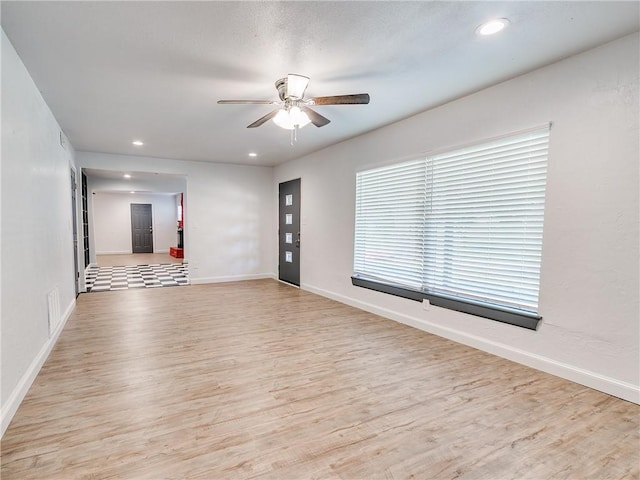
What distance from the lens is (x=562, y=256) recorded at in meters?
2.63

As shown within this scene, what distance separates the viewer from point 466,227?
338 centimetres

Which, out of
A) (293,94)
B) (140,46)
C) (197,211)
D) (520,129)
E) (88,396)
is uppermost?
(140,46)

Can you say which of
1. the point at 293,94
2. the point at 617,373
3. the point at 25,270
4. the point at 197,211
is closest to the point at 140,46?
the point at 293,94

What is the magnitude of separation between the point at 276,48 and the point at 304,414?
257cm

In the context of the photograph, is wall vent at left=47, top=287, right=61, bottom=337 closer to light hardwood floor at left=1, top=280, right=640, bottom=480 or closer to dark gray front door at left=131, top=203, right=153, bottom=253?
light hardwood floor at left=1, top=280, right=640, bottom=480

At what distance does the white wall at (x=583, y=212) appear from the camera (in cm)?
230

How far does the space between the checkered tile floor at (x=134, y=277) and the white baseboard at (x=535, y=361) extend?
5.03 m

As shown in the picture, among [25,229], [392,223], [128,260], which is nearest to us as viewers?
[25,229]

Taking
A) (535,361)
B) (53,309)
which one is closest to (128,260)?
(53,309)

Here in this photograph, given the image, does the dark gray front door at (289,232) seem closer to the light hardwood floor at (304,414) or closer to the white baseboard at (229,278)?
the white baseboard at (229,278)

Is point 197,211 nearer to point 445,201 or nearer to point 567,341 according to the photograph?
point 445,201

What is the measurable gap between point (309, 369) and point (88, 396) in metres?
1.66

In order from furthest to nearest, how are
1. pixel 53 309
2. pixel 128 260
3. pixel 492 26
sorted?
pixel 128 260 < pixel 53 309 < pixel 492 26

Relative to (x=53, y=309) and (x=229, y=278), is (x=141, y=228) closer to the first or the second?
(x=229, y=278)
